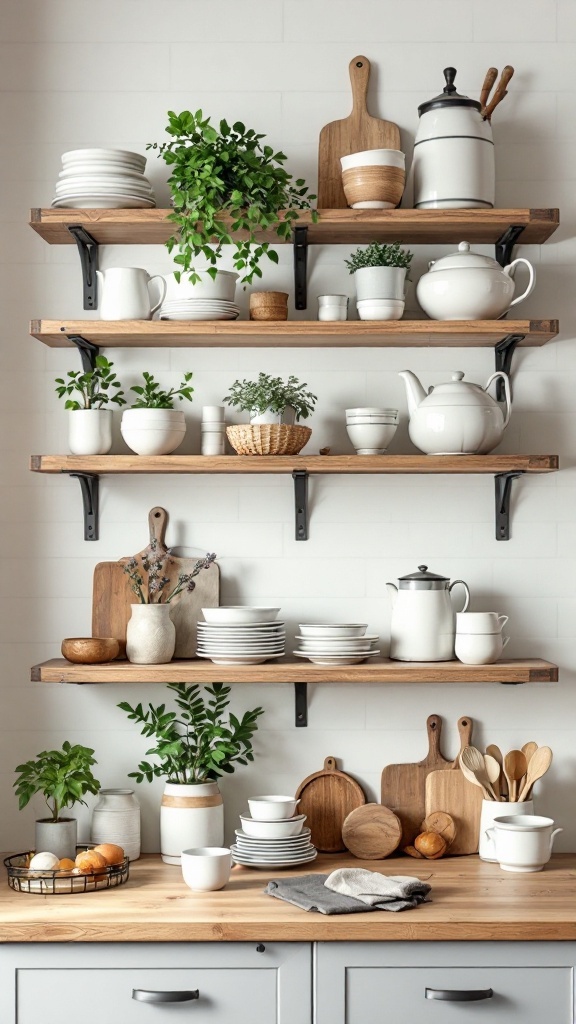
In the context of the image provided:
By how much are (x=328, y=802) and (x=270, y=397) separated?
0.99 metres

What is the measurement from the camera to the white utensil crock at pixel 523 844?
246 centimetres

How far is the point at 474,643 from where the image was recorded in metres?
2.55

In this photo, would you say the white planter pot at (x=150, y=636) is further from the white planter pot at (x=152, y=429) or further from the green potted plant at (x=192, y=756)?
the white planter pot at (x=152, y=429)

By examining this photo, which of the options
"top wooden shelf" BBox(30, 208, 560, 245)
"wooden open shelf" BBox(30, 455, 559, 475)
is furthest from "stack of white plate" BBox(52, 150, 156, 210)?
"wooden open shelf" BBox(30, 455, 559, 475)

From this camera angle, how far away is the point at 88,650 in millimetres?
2557

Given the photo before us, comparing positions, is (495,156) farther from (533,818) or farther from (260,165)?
(533,818)

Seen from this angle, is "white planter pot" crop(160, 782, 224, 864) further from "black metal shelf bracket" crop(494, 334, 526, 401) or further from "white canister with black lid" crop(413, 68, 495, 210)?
"white canister with black lid" crop(413, 68, 495, 210)

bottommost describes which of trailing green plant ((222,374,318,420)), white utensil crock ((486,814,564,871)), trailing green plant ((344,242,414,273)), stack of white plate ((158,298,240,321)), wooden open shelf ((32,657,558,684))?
white utensil crock ((486,814,564,871))

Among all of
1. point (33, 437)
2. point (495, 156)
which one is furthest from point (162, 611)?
point (495, 156)

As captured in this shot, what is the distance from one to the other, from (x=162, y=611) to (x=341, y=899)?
0.78m

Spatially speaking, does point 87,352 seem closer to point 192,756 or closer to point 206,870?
point 192,756

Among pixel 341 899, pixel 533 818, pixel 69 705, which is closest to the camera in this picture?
pixel 341 899

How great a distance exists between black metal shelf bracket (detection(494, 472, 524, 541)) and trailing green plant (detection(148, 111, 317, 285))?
30.4 inches

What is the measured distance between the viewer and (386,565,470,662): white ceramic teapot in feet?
8.52
